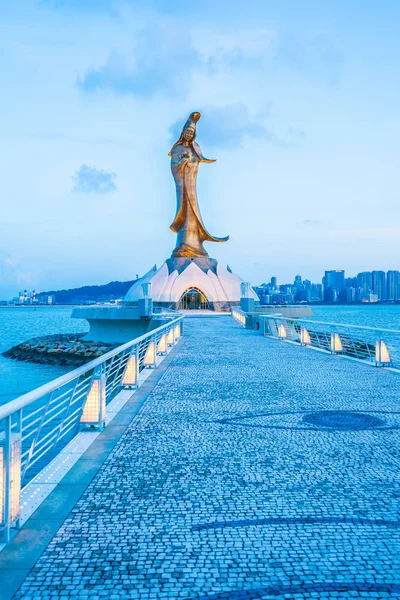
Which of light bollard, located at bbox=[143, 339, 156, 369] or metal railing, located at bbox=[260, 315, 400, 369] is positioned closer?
light bollard, located at bbox=[143, 339, 156, 369]

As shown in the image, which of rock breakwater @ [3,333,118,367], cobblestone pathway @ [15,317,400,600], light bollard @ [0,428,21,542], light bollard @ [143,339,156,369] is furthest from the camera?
rock breakwater @ [3,333,118,367]

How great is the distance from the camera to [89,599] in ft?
8.21

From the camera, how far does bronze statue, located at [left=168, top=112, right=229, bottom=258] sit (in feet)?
155

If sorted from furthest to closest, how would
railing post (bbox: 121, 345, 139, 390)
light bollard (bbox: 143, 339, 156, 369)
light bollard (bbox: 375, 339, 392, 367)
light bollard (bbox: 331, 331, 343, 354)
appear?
light bollard (bbox: 331, 331, 343, 354) < light bollard (bbox: 375, 339, 392, 367) < light bollard (bbox: 143, 339, 156, 369) < railing post (bbox: 121, 345, 139, 390)

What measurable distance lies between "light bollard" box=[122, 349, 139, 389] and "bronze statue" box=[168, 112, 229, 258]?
132 ft

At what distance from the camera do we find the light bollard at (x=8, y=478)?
3.07m

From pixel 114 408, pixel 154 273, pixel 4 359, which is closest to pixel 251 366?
pixel 114 408

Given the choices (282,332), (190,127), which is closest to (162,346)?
(282,332)

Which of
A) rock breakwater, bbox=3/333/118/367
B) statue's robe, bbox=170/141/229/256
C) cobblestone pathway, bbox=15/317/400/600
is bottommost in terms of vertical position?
rock breakwater, bbox=3/333/118/367

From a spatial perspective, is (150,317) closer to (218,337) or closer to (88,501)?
(218,337)

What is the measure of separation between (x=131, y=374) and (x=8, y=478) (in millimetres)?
5336

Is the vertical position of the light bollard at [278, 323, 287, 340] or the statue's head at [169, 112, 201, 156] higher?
the statue's head at [169, 112, 201, 156]

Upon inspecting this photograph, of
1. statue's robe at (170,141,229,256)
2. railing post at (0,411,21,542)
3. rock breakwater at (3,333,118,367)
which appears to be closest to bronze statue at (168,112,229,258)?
statue's robe at (170,141,229,256)

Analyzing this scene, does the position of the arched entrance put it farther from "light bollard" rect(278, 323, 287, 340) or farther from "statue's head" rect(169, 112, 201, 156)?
"light bollard" rect(278, 323, 287, 340)
